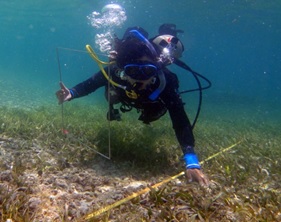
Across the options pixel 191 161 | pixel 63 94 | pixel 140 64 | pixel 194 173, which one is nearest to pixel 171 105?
pixel 140 64

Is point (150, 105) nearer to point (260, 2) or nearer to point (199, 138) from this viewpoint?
point (199, 138)

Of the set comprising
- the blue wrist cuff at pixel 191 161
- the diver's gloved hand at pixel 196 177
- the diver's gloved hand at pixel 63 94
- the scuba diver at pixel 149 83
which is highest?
the scuba diver at pixel 149 83

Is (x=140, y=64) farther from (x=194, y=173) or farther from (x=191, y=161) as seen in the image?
(x=194, y=173)

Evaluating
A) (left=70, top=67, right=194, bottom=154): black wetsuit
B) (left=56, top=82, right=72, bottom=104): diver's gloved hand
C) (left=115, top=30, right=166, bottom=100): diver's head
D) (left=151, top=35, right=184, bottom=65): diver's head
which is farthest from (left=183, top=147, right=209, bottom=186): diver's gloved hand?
(left=56, top=82, right=72, bottom=104): diver's gloved hand

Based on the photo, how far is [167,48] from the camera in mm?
5059

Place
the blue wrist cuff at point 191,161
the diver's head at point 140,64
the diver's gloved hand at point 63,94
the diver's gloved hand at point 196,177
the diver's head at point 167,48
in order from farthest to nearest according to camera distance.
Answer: the diver's gloved hand at point 63,94
the diver's head at point 167,48
the diver's head at point 140,64
the blue wrist cuff at point 191,161
the diver's gloved hand at point 196,177

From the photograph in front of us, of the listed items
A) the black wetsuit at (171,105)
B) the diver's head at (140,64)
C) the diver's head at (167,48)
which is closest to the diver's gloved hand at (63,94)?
the black wetsuit at (171,105)

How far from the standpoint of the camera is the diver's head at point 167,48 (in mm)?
4752

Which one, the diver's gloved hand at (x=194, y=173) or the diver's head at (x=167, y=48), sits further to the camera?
the diver's head at (x=167, y=48)

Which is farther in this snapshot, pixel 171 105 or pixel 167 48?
pixel 167 48

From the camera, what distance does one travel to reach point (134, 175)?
4.55m

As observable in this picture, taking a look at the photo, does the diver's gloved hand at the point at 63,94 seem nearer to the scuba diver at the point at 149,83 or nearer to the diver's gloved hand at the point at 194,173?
the scuba diver at the point at 149,83

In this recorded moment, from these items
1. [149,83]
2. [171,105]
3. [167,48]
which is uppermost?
[167,48]

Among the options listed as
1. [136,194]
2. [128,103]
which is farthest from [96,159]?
[136,194]
